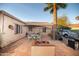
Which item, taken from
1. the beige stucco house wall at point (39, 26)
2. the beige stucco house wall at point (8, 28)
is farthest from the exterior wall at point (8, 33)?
the beige stucco house wall at point (39, 26)

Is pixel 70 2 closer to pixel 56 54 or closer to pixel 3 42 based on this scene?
pixel 56 54

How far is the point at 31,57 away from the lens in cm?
258

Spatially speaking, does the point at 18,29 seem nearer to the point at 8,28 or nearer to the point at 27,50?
the point at 8,28

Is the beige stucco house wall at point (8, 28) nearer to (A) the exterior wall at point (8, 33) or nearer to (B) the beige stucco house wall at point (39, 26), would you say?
(A) the exterior wall at point (8, 33)

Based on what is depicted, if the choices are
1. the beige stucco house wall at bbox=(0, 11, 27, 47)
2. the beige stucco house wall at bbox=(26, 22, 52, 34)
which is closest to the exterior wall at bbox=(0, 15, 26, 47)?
the beige stucco house wall at bbox=(0, 11, 27, 47)

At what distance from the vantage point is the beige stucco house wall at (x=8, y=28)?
2.54m

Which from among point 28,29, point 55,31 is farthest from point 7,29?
point 55,31

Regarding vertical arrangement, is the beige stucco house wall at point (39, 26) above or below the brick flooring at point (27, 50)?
above

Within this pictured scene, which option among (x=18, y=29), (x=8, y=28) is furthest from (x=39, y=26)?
(x=8, y=28)

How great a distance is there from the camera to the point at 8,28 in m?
2.57

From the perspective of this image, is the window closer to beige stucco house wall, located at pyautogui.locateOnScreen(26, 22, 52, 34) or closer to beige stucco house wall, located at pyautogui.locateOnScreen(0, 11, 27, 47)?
beige stucco house wall, located at pyautogui.locateOnScreen(0, 11, 27, 47)

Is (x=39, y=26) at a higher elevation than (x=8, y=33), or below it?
higher

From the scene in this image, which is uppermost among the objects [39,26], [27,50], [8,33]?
[39,26]

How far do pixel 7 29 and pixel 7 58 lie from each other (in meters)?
0.45
